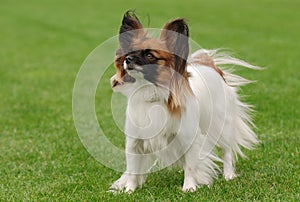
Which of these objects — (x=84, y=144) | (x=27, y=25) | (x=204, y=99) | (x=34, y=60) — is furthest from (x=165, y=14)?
(x=204, y=99)

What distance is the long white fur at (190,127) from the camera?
4.79 metres

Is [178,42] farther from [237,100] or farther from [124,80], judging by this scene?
[237,100]

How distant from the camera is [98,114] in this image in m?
8.72

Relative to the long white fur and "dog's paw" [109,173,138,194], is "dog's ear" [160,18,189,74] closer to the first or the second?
the long white fur

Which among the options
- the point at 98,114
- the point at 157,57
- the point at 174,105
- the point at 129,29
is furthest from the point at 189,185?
the point at 98,114

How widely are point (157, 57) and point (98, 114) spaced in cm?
426

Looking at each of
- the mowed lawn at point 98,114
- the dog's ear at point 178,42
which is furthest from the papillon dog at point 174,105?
the mowed lawn at point 98,114

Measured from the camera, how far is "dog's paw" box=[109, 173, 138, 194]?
523 centimetres

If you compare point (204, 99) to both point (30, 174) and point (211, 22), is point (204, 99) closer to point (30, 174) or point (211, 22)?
point (30, 174)

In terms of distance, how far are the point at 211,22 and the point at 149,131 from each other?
1802cm

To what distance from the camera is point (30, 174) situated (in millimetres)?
5906

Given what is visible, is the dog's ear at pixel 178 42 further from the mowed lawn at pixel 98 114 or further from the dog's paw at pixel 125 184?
the dog's paw at pixel 125 184

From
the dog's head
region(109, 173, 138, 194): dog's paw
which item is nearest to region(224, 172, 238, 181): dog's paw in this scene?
region(109, 173, 138, 194): dog's paw

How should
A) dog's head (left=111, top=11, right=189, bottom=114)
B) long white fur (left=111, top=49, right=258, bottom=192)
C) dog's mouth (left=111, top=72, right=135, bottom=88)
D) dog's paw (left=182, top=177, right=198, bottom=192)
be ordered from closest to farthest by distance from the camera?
dog's head (left=111, top=11, right=189, bottom=114)
dog's mouth (left=111, top=72, right=135, bottom=88)
long white fur (left=111, top=49, right=258, bottom=192)
dog's paw (left=182, top=177, right=198, bottom=192)
